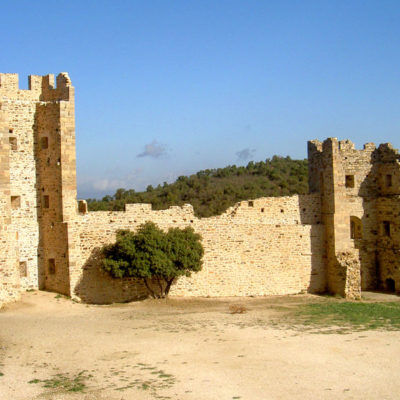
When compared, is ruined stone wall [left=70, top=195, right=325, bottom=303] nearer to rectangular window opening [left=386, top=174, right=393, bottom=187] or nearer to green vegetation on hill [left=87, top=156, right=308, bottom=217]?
rectangular window opening [left=386, top=174, right=393, bottom=187]

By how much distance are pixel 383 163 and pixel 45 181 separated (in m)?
12.7

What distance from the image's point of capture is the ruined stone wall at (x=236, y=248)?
61.1ft

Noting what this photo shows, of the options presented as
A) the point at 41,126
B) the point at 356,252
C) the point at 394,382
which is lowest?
the point at 394,382

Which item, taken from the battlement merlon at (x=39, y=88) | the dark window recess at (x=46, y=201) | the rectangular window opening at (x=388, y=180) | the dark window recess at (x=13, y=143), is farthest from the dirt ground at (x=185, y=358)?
the rectangular window opening at (x=388, y=180)

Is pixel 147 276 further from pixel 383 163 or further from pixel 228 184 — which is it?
pixel 228 184

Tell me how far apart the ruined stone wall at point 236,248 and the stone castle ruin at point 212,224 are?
34mm

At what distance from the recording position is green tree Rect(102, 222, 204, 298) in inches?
709

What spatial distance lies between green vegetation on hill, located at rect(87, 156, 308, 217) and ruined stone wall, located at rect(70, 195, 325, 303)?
34.5 ft

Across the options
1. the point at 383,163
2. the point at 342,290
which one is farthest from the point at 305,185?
the point at 342,290

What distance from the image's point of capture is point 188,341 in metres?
12.8

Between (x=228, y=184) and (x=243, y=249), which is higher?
(x=228, y=184)

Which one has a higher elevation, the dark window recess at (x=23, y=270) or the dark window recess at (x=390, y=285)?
the dark window recess at (x=23, y=270)

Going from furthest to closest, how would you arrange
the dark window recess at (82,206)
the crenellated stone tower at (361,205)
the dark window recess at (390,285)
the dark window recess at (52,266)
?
the dark window recess at (390,285) → the crenellated stone tower at (361,205) → the dark window recess at (82,206) → the dark window recess at (52,266)

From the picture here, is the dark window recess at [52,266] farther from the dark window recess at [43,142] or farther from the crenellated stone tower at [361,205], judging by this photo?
the crenellated stone tower at [361,205]
